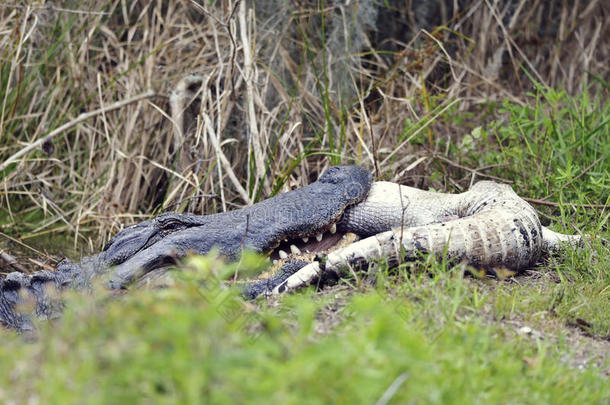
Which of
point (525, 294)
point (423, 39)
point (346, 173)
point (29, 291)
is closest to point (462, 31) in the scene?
point (423, 39)

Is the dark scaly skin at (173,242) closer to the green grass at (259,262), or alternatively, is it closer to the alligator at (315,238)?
the alligator at (315,238)

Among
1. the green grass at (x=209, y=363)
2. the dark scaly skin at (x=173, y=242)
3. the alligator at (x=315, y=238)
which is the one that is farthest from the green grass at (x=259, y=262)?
the dark scaly skin at (x=173, y=242)

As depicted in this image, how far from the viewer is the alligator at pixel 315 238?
3037 millimetres

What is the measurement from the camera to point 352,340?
157 centimetres

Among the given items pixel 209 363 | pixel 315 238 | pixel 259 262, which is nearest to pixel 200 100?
pixel 315 238

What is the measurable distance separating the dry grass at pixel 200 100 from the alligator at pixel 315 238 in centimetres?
102

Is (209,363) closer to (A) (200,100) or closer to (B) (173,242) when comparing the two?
(B) (173,242)

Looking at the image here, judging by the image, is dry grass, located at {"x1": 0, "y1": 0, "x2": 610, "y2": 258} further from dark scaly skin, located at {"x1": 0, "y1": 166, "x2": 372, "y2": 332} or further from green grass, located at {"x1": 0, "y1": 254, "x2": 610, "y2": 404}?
green grass, located at {"x1": 0, "y1": 254, "x2": 610, "y2": 404}

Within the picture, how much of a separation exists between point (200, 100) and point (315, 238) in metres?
2.09

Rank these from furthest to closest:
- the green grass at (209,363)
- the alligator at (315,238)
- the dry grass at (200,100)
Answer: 1. the dry grass at (200,100)
2. the alligator at (315,238)
3. the green grass at (209,363)

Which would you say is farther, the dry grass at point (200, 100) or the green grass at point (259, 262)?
the dry grass at point (200, 100)

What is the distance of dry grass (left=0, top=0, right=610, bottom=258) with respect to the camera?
4730mm

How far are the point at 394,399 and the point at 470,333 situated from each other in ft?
1.73

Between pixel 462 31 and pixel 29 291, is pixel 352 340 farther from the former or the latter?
pixel 462 31
